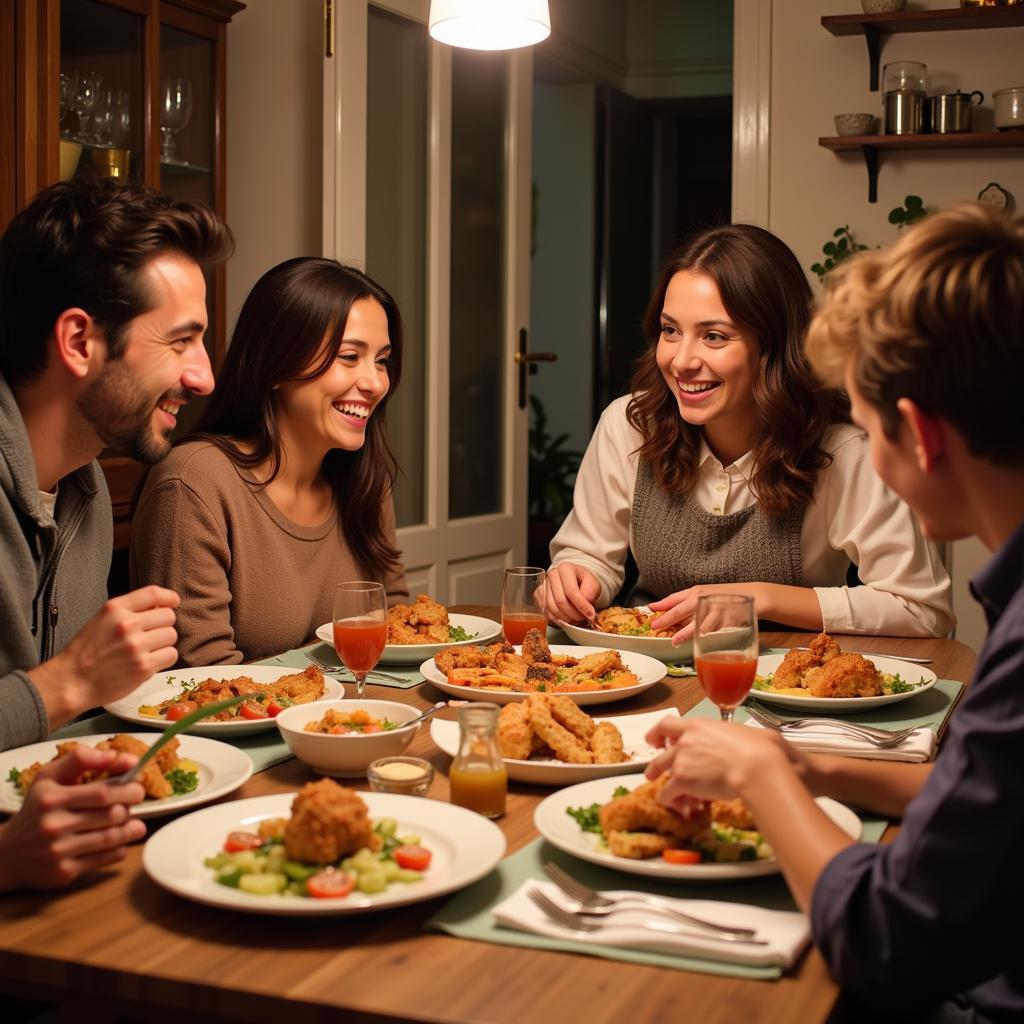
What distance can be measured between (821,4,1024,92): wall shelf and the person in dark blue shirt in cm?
315

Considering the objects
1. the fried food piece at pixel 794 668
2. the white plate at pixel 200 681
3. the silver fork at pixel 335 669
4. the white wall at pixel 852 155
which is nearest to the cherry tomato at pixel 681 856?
the white plate at pixel 200 681

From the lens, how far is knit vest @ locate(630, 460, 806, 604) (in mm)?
2562

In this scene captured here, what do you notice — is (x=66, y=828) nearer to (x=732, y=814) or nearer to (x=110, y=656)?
(x=110, y=656)

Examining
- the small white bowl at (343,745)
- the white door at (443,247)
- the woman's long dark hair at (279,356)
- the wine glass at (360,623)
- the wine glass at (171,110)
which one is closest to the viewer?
the small white bowl at (343,745)

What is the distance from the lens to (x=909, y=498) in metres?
1.13

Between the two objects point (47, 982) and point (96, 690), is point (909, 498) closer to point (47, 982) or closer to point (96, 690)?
point (47, 982)

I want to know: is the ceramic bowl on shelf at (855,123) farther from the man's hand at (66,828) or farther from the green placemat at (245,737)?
the man's hand at (66,828)

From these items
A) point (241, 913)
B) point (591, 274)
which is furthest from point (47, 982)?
point (591, 274)

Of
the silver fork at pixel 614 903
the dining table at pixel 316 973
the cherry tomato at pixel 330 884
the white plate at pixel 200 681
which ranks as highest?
the white plate at pixel 200 681

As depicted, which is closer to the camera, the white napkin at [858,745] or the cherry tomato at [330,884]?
the cherry tomato at [330,884]

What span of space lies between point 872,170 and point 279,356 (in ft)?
8.16

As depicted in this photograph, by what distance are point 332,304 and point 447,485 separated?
5.94 feet

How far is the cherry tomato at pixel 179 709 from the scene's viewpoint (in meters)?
1.59

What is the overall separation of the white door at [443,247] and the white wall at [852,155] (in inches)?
35.4
